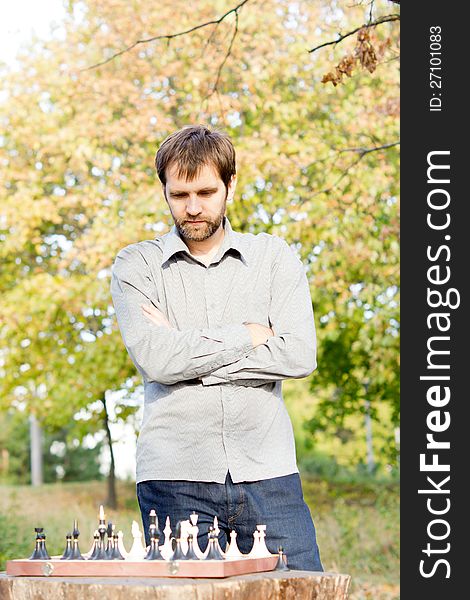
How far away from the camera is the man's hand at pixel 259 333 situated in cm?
342

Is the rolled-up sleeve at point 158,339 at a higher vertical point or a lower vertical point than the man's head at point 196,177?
lower

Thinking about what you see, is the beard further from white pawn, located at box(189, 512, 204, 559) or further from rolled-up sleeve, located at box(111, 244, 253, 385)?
white pawn, located at box(189, 512, 204, 559)

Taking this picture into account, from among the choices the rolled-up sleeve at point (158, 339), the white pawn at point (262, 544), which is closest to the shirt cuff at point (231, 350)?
the rolled-up sleeve at point (158, 339)

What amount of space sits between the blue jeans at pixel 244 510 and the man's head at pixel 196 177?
0.80 meters

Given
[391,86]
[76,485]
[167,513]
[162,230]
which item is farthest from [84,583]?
[76,485]

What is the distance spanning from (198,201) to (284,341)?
54cm

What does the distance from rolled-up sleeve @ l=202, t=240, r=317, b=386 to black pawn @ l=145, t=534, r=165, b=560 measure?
74 centimetres

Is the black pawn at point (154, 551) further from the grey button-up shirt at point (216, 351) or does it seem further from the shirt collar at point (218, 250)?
the shirt collar at point (218, 250)

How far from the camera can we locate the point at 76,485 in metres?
17.4

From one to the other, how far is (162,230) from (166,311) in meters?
7.77

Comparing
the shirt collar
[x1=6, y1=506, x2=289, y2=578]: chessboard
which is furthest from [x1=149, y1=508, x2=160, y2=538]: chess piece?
the shirt collar

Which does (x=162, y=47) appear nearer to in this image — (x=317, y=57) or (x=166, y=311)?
(x=317, y=57)

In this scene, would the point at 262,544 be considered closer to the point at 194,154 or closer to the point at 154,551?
the point at 154,551

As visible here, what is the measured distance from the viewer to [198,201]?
3.34 m
